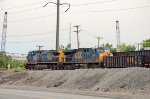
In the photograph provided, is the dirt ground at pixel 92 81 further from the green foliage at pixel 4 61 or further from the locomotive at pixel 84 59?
the green foliage at pixel 4 61

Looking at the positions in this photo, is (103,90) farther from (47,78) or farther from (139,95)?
(47,78)

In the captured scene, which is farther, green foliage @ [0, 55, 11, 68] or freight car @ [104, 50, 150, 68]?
green foliage @ [0, 55, 11, 68]

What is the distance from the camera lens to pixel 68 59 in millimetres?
49844

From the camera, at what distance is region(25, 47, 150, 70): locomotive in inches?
1592

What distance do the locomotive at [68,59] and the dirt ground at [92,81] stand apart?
23.8 ft

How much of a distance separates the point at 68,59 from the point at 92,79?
18048mm

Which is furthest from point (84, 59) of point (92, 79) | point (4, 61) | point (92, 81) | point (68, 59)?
point (4, 61)

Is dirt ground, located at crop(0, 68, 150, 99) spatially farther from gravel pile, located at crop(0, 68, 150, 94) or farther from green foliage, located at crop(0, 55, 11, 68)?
green foliage, located at crop(0, 55, 11, 68)

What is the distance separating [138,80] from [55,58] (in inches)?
970

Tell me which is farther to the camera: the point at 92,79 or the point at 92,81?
the point at 92,79

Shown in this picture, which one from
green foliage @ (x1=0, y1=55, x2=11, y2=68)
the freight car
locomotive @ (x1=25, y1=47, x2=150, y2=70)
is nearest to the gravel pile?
the freight car

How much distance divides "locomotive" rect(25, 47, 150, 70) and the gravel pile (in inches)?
276

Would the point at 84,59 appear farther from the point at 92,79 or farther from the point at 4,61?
the point at 4,61

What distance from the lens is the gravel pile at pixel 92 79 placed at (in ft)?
89.1
